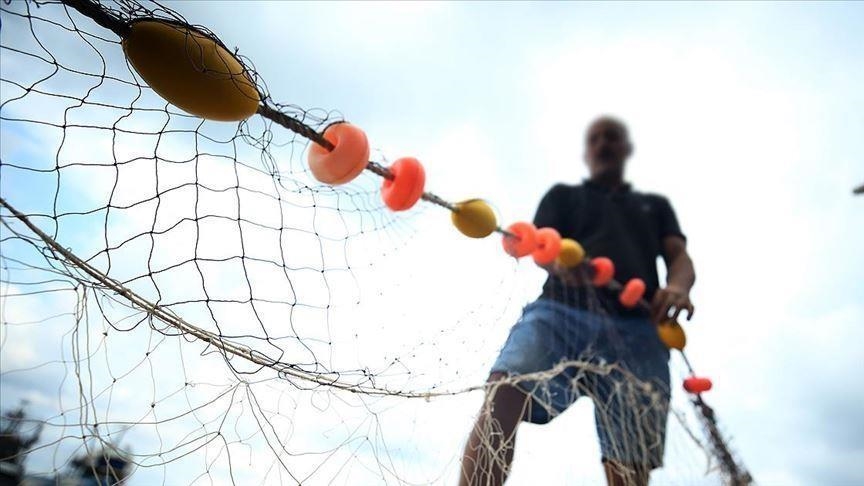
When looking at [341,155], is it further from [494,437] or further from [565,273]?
[565,273]

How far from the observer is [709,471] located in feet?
4.27

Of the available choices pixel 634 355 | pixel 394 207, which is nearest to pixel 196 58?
pixel 394 207

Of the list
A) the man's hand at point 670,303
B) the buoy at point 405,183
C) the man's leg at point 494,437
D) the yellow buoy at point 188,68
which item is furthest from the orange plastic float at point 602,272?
the yellow buoy at point 188,68

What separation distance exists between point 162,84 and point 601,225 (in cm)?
156

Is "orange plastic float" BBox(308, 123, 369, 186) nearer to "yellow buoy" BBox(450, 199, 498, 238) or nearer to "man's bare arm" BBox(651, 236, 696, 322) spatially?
"yellow buoy" BBox(450, 199, 498, 238)

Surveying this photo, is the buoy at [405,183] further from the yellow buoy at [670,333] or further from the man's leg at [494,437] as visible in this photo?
the yellow buoy at [670,333]

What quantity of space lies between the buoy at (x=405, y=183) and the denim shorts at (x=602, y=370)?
0.49m

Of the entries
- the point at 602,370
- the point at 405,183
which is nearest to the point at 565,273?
the point at 602,370

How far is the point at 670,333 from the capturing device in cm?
160

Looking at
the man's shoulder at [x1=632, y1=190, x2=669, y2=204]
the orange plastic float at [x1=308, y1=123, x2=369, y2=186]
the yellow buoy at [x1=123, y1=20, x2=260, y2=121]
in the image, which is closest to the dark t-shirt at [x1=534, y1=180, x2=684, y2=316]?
the man's shoulder at [x1=632, y1=190, x2=669, y2=204]

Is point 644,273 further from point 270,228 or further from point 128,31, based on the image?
point 128,31

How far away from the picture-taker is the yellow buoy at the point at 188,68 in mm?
531

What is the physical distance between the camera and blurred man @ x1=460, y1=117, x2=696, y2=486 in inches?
43.7

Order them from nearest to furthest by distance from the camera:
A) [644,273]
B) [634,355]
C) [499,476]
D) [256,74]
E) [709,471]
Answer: [256,74] → [499,476] → [709,471] → [634,355] → [644,273]
